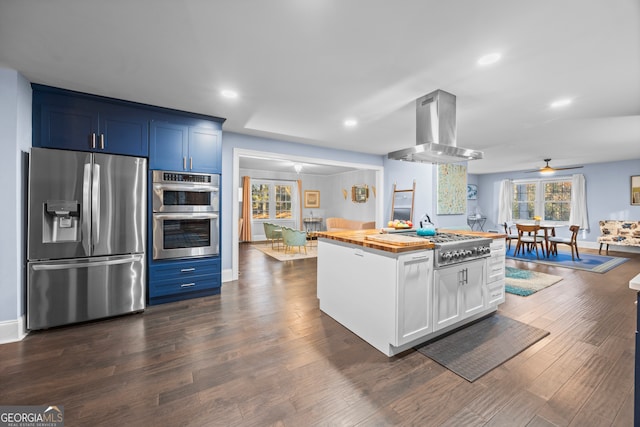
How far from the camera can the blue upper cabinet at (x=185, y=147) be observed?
329 cm

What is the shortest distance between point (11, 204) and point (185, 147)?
1681mm

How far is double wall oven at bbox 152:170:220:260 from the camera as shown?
3242 mm

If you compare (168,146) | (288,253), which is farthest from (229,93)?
(288,253)

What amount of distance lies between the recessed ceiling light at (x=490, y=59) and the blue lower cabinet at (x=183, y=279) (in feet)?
12.1

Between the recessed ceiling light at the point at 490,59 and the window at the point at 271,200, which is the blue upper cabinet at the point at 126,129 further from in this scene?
the window at the point at 271,200

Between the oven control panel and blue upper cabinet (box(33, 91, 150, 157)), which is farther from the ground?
blue upper cabinet (box(33, 91, 150, 157))

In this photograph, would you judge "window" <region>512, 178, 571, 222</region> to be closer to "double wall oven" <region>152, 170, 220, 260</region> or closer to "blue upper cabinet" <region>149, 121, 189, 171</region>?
"double wall oven" <region>152, 170, 220, 260</region>

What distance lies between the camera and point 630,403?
168 cm

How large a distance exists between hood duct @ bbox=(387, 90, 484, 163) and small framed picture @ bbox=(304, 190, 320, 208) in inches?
285

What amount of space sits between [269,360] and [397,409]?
1.03 metres

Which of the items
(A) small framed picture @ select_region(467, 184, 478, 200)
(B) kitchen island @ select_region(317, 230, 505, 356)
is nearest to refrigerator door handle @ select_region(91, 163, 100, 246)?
(B) kitchen island @ select_region(317, 230, 505, 356)

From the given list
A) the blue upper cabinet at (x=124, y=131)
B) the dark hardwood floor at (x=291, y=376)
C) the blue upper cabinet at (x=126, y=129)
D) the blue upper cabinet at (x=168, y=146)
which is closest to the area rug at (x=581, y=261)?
the dark hardwood floor at (x=291, y=376)

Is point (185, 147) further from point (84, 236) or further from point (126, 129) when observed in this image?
point (84, 236)

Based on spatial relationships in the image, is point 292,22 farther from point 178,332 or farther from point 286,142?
point 286,142
